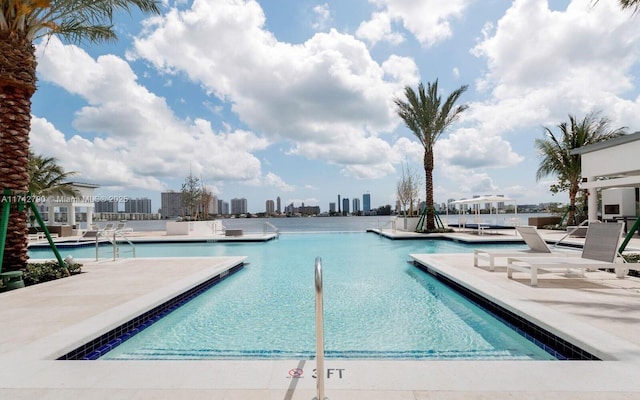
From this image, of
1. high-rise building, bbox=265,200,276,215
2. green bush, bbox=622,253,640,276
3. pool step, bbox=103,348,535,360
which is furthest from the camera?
high-rise building, bbox=265,200,276,215

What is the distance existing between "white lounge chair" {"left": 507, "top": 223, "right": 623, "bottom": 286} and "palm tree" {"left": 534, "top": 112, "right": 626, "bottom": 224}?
1832 cm

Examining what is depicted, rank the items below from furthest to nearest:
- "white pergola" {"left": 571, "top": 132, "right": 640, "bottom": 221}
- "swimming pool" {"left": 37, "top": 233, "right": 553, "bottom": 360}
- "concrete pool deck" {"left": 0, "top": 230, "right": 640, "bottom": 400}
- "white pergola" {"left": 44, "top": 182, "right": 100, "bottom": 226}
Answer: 1. "white pergola" {"left": 44, "top": 182, "right": 100, "bottom": 226}
2. "white pergola" {"left": 571, "top": 132, "right": 640, "bottom": 221}
3. "swimming pool" {"left": 37, "top": 233, "right": 553, "bottom": 360}
4. "concrete pool deck" {"left": 0, "top": 230, "right": 640, "bottom": 400}

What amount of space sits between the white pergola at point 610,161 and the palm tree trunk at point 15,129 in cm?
1638

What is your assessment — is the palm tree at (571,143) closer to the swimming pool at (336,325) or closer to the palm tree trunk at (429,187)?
the palm tree trunk at (429,187)

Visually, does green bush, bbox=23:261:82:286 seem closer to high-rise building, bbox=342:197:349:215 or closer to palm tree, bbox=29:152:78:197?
palm tree, bbox=29:152:78:197

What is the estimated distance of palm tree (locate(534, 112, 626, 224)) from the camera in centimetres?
2216

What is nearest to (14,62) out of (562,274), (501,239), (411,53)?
(562,274)

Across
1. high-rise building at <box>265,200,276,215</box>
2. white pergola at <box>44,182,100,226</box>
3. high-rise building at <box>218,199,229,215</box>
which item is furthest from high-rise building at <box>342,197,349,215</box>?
white pergola at <box>44,182,100,226</box>

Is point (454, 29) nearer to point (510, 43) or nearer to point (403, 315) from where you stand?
point (510, 43)

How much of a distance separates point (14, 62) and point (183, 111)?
56.3 ft

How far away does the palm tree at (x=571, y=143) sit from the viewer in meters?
22.2

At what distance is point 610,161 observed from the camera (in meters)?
14.4

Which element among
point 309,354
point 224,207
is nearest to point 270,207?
point 224,207

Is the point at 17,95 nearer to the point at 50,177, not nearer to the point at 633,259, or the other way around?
the point at 633,259
